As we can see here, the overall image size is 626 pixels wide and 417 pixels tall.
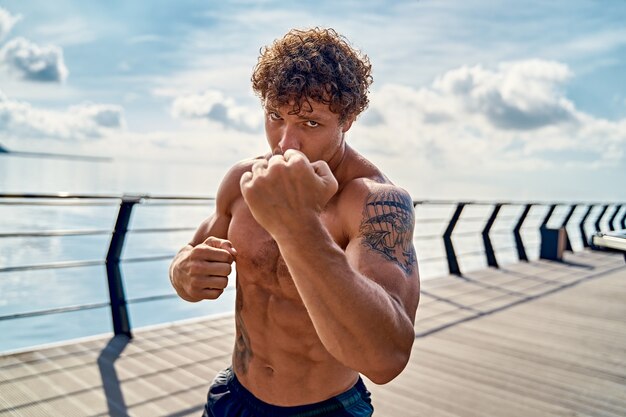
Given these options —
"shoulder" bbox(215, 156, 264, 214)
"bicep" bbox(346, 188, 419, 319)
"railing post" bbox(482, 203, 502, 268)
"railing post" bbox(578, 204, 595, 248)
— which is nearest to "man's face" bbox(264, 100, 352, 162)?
"bicep" bbox(346, 188, 419, 319)

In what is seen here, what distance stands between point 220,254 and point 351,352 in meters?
0.52

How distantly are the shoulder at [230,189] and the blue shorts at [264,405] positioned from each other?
0.53 metres

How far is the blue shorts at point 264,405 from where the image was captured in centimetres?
151

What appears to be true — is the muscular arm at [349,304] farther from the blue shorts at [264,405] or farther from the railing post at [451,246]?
the railing post at [451,246]

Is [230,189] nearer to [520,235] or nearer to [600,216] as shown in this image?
[520,235]

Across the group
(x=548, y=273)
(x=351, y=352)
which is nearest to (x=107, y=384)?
(x=351, y=352)

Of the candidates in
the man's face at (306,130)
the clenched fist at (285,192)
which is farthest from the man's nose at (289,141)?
the clenched fist at (285,192)

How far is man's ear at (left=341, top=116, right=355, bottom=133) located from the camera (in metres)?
1.41

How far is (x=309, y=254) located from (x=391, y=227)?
425 millimetres

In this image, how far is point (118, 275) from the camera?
14.5ft

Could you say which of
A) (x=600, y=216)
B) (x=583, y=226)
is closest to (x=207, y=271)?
(x=583, y=226)

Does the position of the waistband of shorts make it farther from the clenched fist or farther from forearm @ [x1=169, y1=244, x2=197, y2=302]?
the clenched fist

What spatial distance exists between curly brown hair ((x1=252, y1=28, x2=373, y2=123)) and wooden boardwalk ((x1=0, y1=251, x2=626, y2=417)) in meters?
2.31

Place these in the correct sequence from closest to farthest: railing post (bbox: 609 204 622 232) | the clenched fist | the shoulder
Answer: the clenched fist < the shoulder < railing post (bbox: 609 204 622 232)
